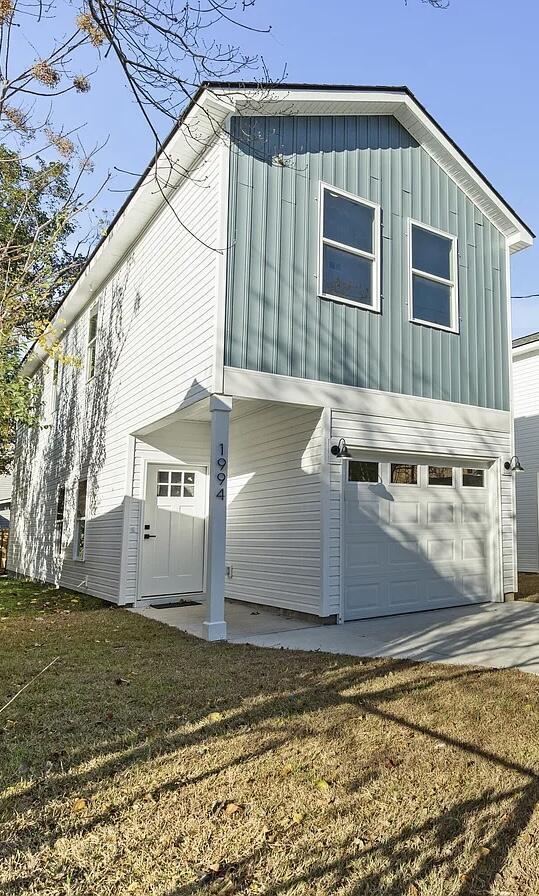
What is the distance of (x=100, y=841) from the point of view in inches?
94.0

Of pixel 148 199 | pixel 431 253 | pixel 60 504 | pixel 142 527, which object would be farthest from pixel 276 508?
pixel 60 504

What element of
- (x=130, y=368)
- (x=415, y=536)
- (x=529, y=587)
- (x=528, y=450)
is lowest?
(x=529, y=587)

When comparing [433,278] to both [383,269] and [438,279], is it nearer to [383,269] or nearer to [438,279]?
[438,279]

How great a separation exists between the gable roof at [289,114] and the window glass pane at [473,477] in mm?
3899

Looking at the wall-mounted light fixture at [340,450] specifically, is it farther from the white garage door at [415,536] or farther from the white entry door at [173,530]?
the white entry door at [173,530]

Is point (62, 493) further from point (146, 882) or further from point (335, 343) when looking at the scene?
point (146, 882)

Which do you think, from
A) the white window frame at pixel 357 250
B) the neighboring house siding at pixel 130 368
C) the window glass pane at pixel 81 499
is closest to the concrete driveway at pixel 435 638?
the neighboring house siding at pixel 130 368

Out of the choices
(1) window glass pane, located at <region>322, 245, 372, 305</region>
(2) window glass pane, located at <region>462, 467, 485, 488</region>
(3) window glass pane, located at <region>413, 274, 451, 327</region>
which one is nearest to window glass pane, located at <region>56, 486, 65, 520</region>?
(1) window glass pane, located at <region>322, 245, 372, 305</region>

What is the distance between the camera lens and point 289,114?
7.17 m

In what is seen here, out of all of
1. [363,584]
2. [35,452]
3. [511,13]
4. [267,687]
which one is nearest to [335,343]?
[363,584]

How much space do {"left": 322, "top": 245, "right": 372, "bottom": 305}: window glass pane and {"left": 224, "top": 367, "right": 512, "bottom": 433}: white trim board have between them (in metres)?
1.24

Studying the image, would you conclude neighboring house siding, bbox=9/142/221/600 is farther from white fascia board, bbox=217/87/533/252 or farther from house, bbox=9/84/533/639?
white fascia board, bbox=217/87/533/252

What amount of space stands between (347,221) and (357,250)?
412mm

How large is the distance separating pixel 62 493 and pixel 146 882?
A: 12.2 metres
